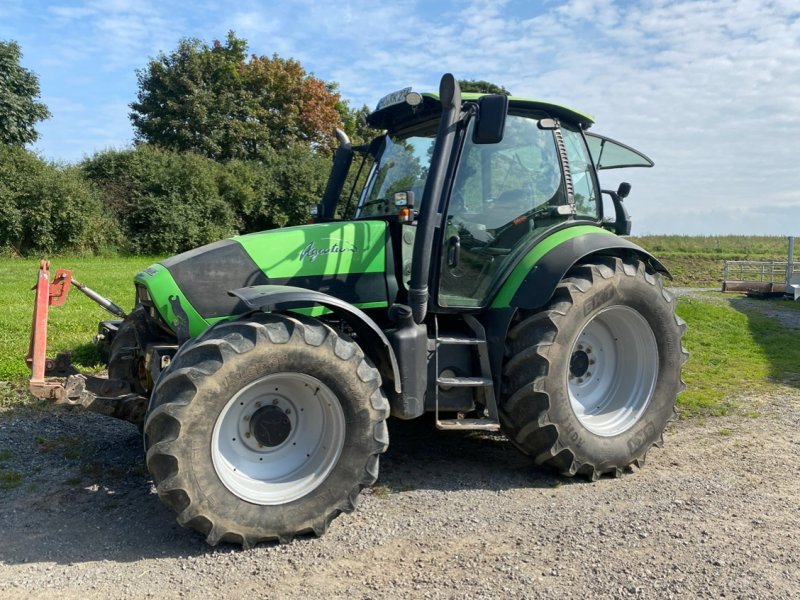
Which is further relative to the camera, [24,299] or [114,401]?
[24,299]

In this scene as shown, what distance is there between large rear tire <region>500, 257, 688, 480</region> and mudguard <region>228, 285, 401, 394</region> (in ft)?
2.90

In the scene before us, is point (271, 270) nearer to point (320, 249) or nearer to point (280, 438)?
point (320, 249)

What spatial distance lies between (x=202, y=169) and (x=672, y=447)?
24553 mm

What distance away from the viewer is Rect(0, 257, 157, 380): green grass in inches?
293

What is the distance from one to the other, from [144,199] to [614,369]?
23621 millimetres

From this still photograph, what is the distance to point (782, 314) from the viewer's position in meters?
16.6

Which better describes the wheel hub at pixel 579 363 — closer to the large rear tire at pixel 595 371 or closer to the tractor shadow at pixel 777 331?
the large rear tire at pixel 595 371

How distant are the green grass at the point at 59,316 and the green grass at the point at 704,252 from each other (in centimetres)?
1931

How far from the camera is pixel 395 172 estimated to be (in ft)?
16.8


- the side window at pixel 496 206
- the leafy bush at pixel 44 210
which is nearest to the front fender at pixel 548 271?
the side window at pixel 496 206

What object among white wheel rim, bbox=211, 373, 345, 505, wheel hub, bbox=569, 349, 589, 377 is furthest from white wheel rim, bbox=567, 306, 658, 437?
Result: white wheel rim, bbox=211, 373, 345, 505

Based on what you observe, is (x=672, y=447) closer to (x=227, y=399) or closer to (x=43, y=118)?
(x=227, y=399)

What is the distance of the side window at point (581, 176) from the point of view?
528cm

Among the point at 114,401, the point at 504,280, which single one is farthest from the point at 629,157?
the point at 114,401
